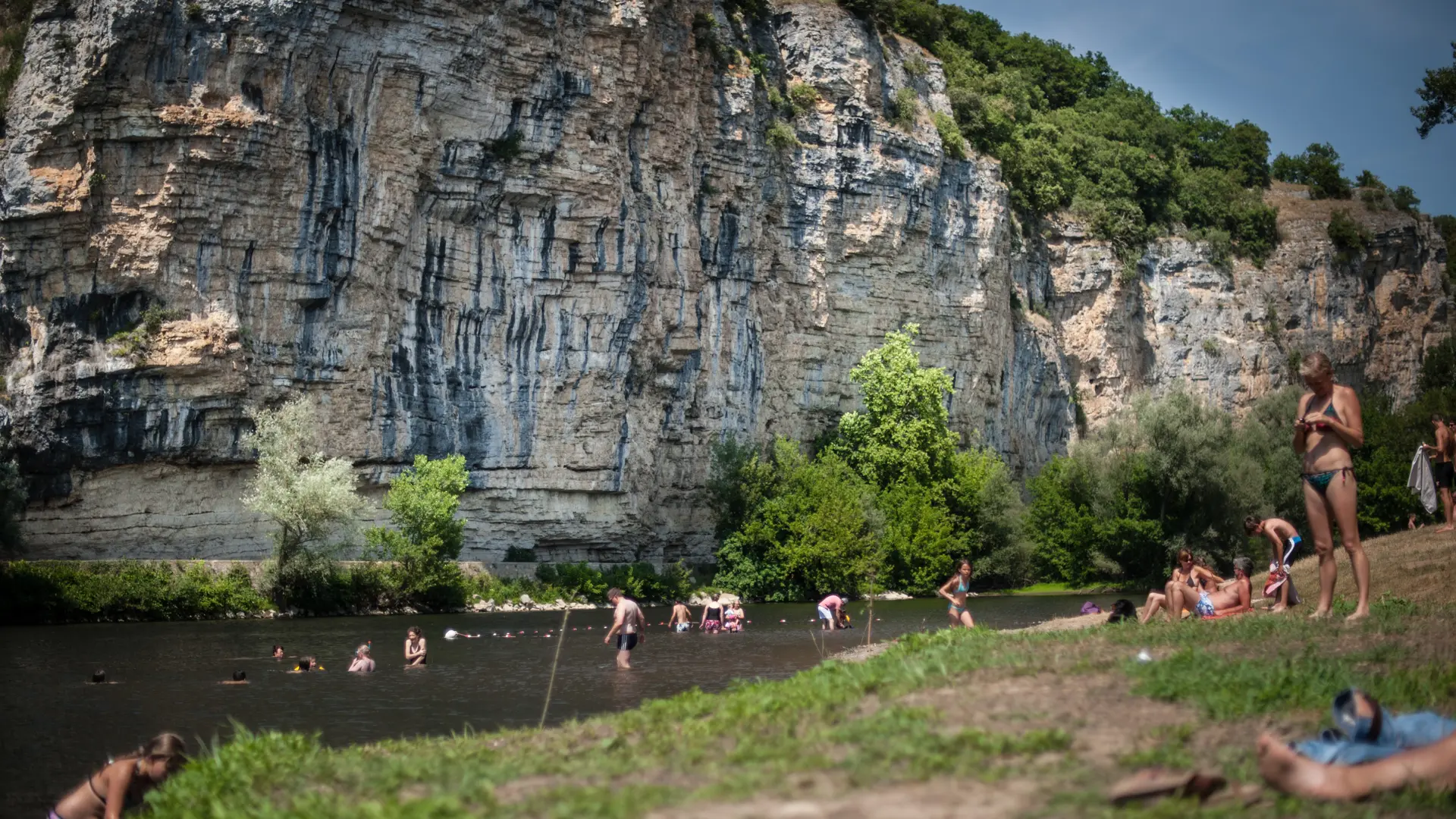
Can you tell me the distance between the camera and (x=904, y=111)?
64.8 meters

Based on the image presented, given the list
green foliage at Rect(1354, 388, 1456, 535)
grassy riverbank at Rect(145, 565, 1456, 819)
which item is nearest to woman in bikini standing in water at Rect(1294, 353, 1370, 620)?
grassy riverbank at Rect(145, 565, 1456, 819)

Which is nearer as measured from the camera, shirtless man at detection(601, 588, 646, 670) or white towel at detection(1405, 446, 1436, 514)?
white towel at detection(1405, 446, 1436, 514)

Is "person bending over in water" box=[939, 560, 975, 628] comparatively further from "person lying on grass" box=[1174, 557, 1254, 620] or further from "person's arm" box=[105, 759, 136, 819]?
"person's arm" box=[105, 759, 136, 819]

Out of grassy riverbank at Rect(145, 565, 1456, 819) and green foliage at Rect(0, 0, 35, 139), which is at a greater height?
green foliage at Rect(0, 0, 35, 139)

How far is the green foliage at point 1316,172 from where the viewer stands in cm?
9206

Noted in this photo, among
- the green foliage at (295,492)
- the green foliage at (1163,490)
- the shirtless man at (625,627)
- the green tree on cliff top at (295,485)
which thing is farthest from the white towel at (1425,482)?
the green foliage at (1163,490)

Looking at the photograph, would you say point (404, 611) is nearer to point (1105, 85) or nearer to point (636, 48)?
point (636, 48)

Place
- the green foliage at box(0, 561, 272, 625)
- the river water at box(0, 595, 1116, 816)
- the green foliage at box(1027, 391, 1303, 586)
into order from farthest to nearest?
the green foliage at box(1027, 391, 1303, 586), the green foliage at box(0, 561, 272, 625), the river water at box(0, 595, 1116, 816)

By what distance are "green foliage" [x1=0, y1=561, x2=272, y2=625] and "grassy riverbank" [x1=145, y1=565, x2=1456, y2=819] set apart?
26.8 meters

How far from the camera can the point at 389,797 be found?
285 inches

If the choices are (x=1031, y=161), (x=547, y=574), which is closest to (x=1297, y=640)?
(x=547, y=574)

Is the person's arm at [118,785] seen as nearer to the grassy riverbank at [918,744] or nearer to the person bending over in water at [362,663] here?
the grassy riverbank at [918,744]

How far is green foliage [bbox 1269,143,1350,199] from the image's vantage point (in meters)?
92.1

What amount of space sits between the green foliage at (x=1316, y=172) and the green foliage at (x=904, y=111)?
40827 mm
